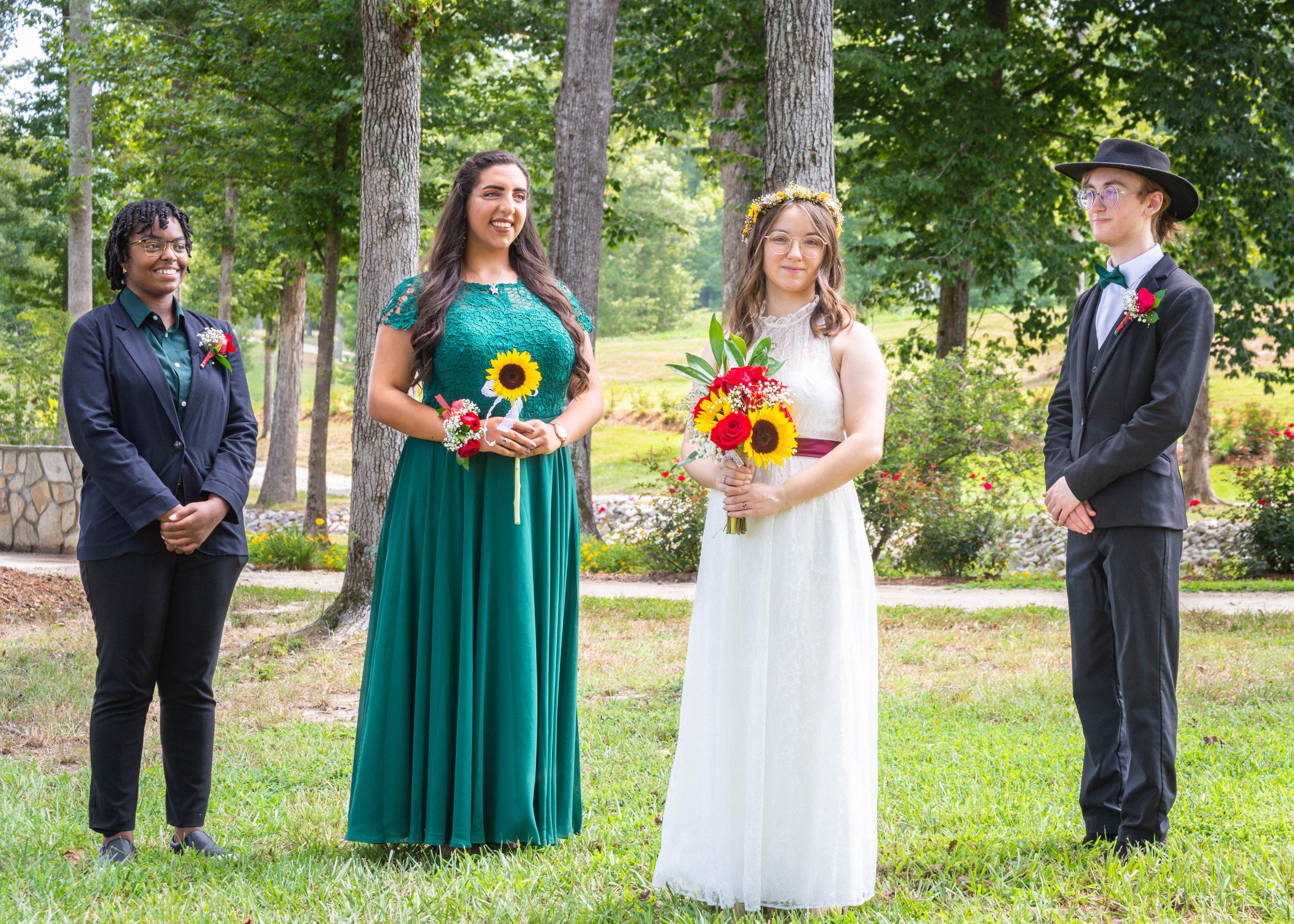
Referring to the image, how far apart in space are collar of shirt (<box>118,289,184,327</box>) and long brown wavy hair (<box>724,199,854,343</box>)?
2.12 meters

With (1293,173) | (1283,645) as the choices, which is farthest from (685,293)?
(1283,645)

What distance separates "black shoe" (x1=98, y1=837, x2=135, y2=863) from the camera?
12.8 ft

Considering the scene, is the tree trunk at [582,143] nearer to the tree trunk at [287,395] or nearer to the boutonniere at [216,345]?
the boutonniere at [216,345]

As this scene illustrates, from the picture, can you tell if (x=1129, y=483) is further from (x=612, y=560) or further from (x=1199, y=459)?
(x=1199, y=459)

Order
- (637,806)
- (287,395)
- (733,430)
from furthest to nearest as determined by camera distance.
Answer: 1. (287,395)
2. (637,806)
3. (733,430)

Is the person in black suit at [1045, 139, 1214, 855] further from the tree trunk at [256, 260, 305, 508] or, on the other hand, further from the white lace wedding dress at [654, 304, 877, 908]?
the tree trunk at [256, 260, 305, 508]

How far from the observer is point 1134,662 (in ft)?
12.0

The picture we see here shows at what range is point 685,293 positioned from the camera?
5466cm

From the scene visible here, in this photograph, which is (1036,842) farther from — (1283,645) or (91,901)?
(1283,645)

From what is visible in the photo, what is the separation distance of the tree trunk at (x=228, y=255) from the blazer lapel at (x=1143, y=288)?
16984mm

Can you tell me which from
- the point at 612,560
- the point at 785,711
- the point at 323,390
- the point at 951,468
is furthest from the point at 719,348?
the point at 323,390

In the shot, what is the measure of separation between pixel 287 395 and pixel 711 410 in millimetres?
18923

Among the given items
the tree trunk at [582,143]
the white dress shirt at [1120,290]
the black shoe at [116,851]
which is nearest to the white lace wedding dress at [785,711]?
the white dress shirt at [1120,290]

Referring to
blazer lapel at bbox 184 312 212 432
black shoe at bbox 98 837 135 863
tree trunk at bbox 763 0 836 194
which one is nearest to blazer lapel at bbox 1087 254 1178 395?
tree trunk at bbox 763 0 836 194
